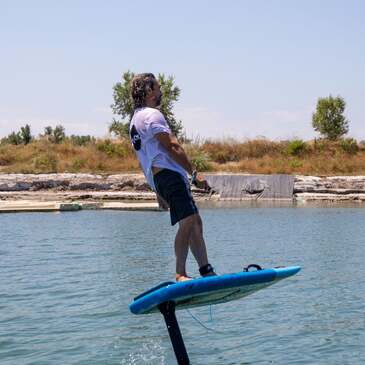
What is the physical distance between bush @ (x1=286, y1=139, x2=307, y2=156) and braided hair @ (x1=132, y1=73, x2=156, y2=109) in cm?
4629

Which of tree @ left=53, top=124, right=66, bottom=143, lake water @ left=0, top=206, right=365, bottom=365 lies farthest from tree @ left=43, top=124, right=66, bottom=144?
lake water @ left=0, top=206, right=365, bottom=365

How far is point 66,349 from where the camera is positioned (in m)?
8.95

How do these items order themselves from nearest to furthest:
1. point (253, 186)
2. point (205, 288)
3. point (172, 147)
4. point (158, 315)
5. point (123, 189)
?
1. point (205, 288)
2. point (172, 147)
3. point (158, 315)
4. point (253, 186)
5. point (123, 189)

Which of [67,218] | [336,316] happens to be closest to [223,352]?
[336,316]

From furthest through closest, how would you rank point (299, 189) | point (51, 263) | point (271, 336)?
point (299, 189), point (51, 263), point (271, 336)

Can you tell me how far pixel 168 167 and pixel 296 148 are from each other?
46688 mm

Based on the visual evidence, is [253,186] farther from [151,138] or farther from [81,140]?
[151,138]

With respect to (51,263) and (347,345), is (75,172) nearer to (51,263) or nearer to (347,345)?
(51,263)

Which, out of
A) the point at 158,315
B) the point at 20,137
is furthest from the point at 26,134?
the point at 158,315

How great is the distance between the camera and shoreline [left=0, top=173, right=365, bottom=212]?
1626 inches

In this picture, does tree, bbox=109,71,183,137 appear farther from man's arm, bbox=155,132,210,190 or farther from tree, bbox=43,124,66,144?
man's arm, bbox=155,132,210,190

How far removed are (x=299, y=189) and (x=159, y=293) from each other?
121ft

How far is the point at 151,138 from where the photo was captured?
652 centimetres

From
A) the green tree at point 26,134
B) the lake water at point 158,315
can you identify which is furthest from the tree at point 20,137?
the lake water at point 158,315
